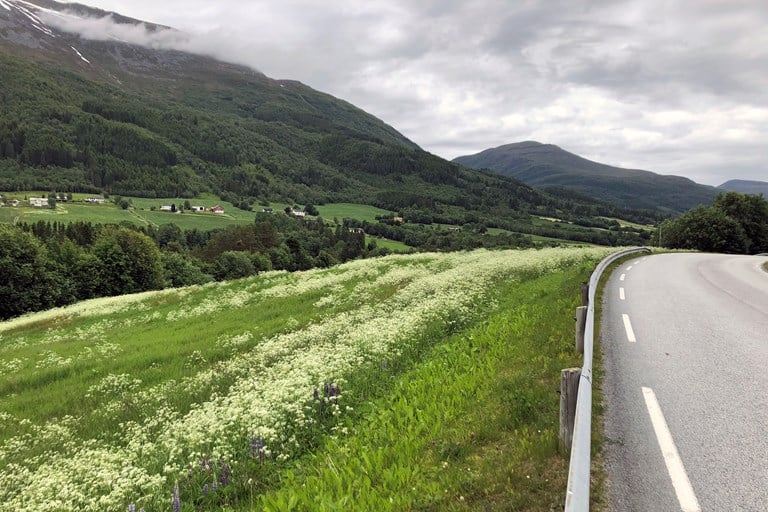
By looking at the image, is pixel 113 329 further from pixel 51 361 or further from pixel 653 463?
pixel 653 463

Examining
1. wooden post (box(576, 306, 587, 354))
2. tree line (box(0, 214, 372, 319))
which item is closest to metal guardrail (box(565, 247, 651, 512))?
wooden post (box(576, 306, 587, 354))

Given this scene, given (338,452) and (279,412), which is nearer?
(338,452)

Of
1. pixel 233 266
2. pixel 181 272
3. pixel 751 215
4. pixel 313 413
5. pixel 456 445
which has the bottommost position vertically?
pixel 181 272

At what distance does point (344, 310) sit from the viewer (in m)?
19.8

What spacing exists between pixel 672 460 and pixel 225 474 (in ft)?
21.2

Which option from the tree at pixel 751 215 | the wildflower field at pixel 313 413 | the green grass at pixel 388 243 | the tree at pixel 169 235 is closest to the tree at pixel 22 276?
the wildflower field at pixel 313 413

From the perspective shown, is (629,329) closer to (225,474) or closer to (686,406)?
(686,406)

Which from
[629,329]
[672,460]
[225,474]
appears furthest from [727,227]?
[225,474]

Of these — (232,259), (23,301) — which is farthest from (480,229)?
(23,301)

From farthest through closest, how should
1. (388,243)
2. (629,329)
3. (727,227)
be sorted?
(388,243) → (727,227) → (629,329)

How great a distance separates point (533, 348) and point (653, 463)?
4.50 metres

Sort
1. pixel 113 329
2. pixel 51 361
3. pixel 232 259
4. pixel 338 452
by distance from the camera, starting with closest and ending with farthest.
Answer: pixel 338 452 → pixel 51 361 → pixel 113 329 → pixel 232 259

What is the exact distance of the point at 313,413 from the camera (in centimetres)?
838

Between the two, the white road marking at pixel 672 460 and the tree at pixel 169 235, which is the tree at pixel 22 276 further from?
the tree at pixel 169 235
